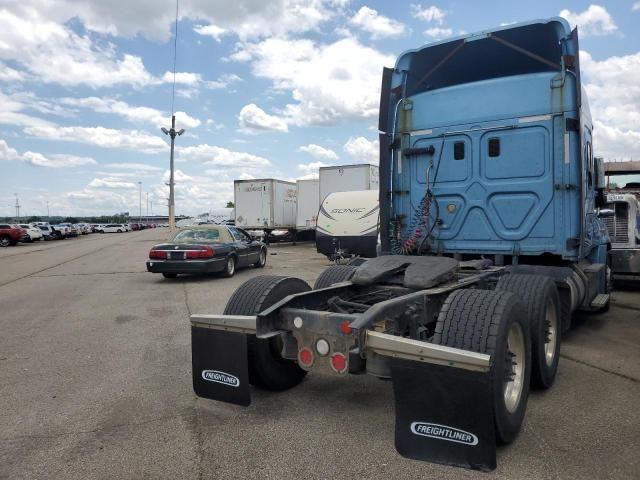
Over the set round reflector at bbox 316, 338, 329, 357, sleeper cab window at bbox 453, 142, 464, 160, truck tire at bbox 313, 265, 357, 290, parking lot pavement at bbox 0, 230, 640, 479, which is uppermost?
sleeper cab window at bbox 453, 142, 464, 160

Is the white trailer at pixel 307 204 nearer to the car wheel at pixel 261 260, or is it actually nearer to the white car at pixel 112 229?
the car wheel at pixel 261 260

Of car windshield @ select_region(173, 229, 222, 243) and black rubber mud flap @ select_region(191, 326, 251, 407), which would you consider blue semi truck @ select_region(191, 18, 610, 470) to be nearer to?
black rubber mud flap @ select_region(191, 326, 251, 407)

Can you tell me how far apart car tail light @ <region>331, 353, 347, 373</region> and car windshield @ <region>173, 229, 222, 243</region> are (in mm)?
10242

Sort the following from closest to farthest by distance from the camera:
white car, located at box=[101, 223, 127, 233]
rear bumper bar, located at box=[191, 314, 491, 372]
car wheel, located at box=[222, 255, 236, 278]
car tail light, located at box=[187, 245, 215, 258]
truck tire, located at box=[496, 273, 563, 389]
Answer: rear bumper bar, located at box=[191, 314, 491, 372]
truck tire, located at box=[496, 273, 563, 389]
car tail light, located at box=[187, 245, 215, 258]
car wheel, located at box=[222, 255, 236, 278]
white car, located at box=[101, 223, 127, 233]

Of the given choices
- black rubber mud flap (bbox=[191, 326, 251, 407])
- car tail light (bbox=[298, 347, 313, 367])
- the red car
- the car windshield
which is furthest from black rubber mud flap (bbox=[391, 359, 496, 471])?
the red car

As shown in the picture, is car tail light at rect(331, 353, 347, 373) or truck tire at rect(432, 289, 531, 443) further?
car tail light at rect(331, 353, 347, 373)

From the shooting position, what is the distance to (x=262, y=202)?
27969 millimetres

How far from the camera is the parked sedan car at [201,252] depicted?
41.4ft

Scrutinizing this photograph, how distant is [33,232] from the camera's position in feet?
130

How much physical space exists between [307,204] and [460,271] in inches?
880

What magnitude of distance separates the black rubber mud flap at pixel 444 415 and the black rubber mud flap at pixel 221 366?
122 centimetres

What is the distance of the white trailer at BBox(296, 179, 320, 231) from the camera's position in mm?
27188

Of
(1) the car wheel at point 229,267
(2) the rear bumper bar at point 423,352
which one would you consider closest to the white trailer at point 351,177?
(1) the car wheel at point 229,267

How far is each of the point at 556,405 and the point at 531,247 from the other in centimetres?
222
